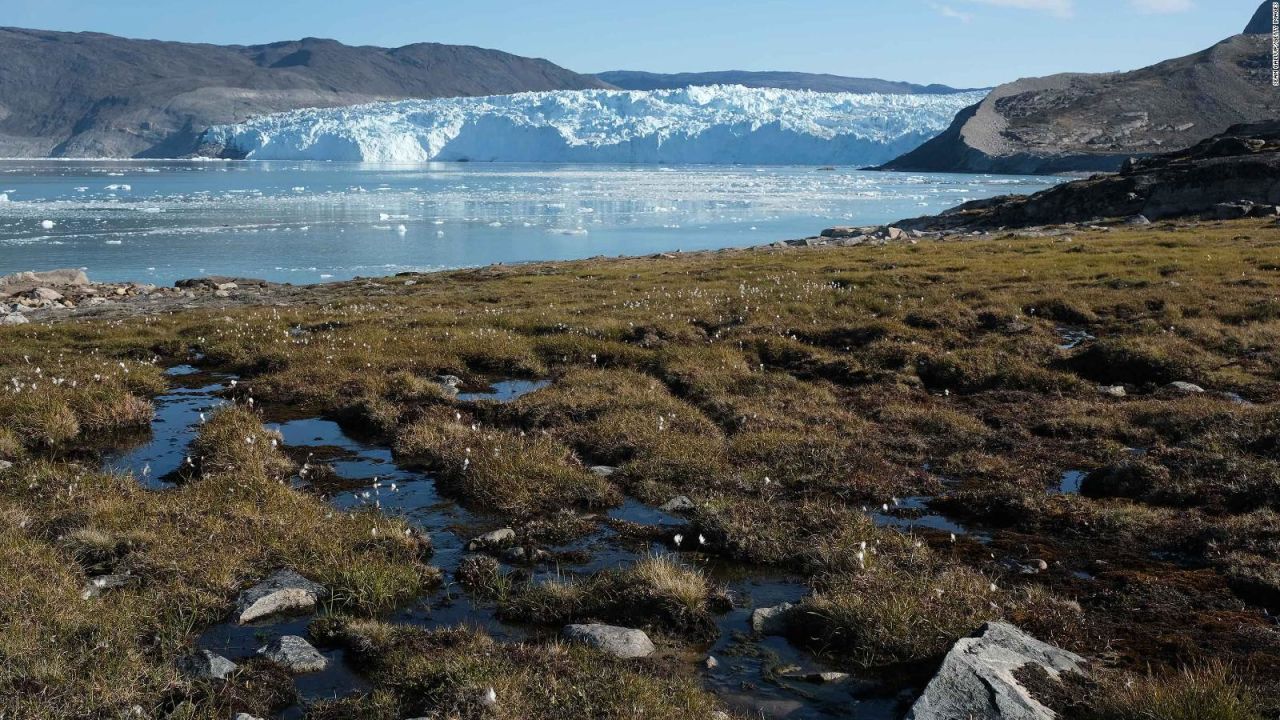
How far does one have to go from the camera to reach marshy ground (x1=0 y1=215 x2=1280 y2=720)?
5992 millimetres

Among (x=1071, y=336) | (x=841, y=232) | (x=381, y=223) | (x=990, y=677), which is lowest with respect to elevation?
(x=381, y=223)

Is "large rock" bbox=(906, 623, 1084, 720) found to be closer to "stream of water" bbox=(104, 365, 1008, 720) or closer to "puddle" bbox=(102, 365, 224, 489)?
"stream of water" bbox=(104, 365, 1008, 720)

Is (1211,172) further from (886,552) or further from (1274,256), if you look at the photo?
(886,552)

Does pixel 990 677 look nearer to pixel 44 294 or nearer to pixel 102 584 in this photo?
pixel 102 584

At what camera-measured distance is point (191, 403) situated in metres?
14.1

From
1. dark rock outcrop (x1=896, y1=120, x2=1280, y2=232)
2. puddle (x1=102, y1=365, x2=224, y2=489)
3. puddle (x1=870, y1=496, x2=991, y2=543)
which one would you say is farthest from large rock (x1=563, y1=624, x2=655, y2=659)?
dark rock outcrop (x1=896, y1=120, x2=1280, y2=232)

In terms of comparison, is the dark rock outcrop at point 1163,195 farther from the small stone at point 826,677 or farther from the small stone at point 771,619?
the small stone at point 826,677

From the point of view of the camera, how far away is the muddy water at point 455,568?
237 inches

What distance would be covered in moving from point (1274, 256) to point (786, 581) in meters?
25.2

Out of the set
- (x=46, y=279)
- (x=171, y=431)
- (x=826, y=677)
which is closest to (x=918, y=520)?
(x=826, y=677)

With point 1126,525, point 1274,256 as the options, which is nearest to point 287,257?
point 1274,256

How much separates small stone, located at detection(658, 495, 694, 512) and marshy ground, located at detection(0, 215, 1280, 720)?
0.29 feet

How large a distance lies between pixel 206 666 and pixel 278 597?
116 cm

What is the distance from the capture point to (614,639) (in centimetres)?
654
